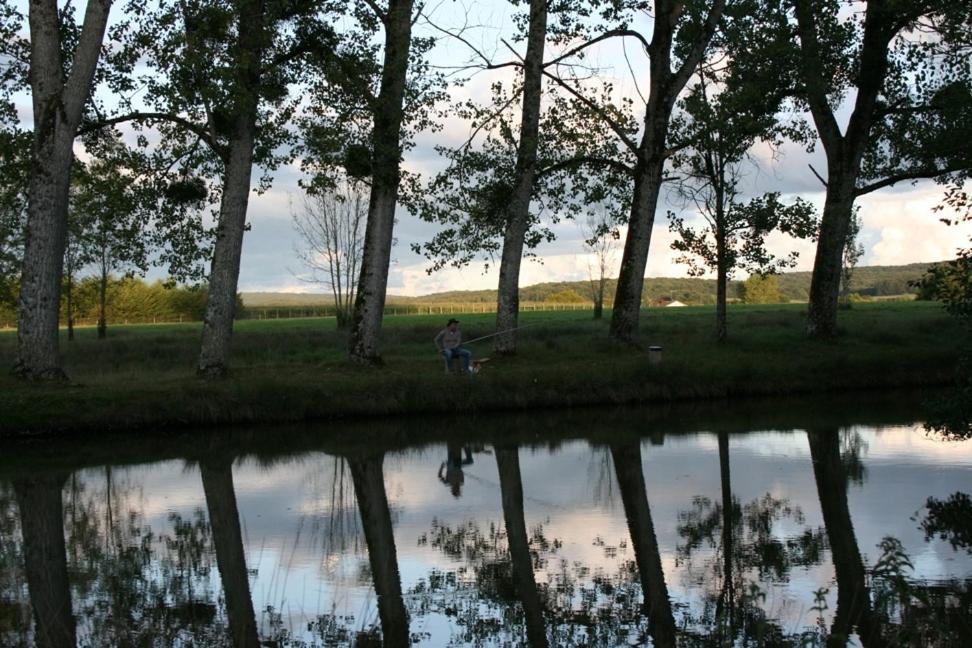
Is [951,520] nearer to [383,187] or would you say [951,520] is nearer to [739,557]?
[739,557]

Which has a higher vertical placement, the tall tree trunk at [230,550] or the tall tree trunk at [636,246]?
the tall tree trunk at [636,246]

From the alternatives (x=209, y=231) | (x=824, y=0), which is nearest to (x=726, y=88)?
(x=824, y=0)

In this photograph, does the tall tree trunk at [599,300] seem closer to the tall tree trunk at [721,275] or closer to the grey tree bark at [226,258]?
the tall tree trunk at [721,275]

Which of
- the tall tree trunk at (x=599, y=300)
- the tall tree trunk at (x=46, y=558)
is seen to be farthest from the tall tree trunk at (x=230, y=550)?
the tall tree trunk at (x=599, y=300)

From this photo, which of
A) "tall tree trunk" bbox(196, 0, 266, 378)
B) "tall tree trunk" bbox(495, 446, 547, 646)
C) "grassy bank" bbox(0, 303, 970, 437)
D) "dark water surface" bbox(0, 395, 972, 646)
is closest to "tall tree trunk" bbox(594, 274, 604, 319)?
"grassy bank" bbox(0, 303, 970, 437)

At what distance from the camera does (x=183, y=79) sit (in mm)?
20594

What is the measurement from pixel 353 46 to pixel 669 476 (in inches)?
543

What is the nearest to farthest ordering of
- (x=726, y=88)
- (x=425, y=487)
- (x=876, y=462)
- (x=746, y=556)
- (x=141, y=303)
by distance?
(x=746, y=556) < (x=425, y=487) < (x=876, y=462) < (x=726, y=88) < (x=141, y=303)

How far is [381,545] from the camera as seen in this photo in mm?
9797

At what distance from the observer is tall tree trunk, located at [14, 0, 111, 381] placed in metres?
19.1

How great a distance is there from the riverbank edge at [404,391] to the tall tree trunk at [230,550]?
4342 mm

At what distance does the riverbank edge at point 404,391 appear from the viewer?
721 inches

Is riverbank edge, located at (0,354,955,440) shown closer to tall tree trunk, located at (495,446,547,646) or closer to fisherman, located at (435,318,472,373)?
fisherman, located at (435,318,472,373)

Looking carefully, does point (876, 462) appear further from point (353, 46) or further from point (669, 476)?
point (353, 46)
